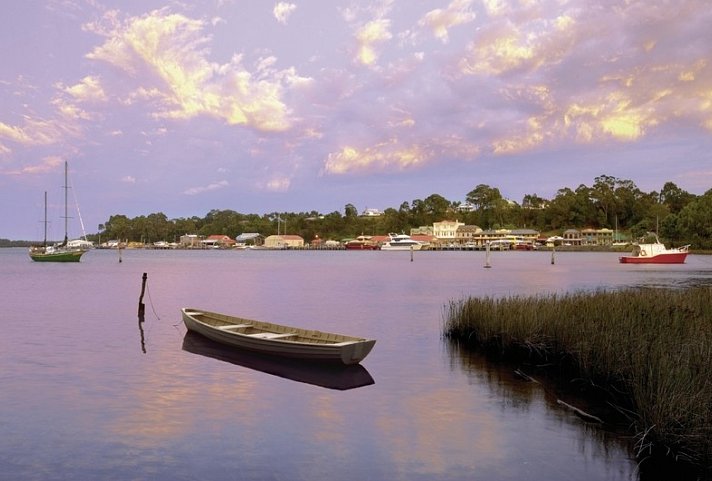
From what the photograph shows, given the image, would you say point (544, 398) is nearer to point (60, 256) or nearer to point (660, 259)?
point (660, 259)

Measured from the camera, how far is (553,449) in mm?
14625

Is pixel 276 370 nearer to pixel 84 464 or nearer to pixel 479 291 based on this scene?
pixel 84 464

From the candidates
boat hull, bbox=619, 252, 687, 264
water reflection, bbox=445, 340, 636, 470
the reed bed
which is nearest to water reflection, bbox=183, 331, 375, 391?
water reflection, bbox=445, 340, 636, 470

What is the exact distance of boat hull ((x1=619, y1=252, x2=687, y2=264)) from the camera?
11756 cm

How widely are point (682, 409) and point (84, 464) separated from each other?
1282cm

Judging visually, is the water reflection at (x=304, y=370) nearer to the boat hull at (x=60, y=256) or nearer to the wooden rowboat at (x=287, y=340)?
the wooden rowboat at (x=287, y=340)

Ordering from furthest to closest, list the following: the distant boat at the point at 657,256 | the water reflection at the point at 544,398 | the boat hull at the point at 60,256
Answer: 1. the boat hull at the point at 60,256
2. the distant boat at the point at 657,256
3. the water reflection at the point at 544,398

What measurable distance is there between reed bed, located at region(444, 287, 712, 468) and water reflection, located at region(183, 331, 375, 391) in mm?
6374

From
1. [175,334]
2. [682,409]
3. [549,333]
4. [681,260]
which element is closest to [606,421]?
[682,409]

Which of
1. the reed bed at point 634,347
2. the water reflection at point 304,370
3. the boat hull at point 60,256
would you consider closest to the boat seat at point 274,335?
the water reflection at point 304,370

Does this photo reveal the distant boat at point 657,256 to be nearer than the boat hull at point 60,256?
Yes

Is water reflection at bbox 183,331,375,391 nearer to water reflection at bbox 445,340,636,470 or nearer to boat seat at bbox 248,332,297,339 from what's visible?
boat seat at bbox 248,332,297,339

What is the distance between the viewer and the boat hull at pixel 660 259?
386 ft

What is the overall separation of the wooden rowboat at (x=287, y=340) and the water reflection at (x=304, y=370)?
395mm
